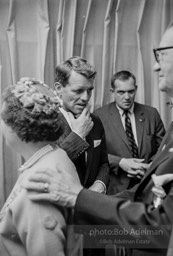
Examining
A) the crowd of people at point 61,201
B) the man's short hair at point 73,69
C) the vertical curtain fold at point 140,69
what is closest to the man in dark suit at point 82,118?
the man's short hair at point 73,69

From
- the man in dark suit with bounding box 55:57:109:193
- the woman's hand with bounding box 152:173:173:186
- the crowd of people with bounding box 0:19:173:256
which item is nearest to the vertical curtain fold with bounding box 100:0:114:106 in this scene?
the man in dark suit with bounding box 55:57:109:193

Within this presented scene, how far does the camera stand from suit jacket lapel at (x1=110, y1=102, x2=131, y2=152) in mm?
3285

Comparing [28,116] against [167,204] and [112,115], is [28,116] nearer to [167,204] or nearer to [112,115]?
[167,204]

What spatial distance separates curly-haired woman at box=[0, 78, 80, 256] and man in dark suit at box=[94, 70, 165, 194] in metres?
1.72

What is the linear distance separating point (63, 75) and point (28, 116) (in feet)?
3.06

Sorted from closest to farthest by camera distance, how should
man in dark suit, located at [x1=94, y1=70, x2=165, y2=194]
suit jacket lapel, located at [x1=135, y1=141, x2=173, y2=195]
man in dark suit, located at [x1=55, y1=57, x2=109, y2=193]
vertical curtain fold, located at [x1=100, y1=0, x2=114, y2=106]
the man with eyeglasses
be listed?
the man with eyeglasses, suit jacket lapel, located at [x1=135, y1=141, x2=173, y2=195], man in dark suit, located at [x1=55, y1=57, x2=109, y2=193], man in dark suit, located at [x1=94, y1=70, x2=165, y2=194], vertical curtain fold, located at [x1=100, y1=0, x2=114, y2=106]

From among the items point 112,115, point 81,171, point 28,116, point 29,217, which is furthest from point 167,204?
point 112,115

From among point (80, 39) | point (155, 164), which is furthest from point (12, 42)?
point (155, 164)

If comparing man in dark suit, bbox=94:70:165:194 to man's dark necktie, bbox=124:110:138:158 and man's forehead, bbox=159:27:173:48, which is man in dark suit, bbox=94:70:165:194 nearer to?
man's dark necktie, bbox=124:110:138:158

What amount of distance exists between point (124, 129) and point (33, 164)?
1918mm

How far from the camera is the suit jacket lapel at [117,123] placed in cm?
329

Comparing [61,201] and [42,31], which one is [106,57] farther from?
[61,201]

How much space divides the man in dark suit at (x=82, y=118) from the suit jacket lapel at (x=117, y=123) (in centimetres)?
89

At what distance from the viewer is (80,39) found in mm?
3539
